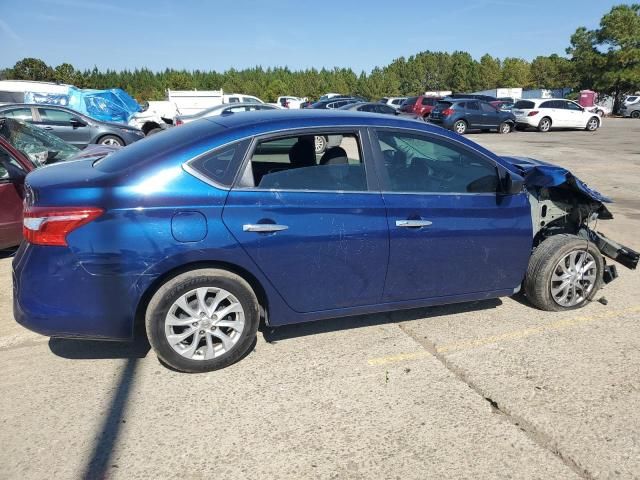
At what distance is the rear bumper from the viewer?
2.86 metres

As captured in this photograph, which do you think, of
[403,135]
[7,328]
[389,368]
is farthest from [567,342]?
[7,328]

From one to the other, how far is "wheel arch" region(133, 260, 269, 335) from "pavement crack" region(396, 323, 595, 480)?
1.25 meters

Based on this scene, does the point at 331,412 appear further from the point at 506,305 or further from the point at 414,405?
the point at 506,305

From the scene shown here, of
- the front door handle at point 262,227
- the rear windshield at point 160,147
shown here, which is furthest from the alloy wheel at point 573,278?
the rear windshield at point 160,147

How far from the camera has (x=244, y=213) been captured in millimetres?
3037

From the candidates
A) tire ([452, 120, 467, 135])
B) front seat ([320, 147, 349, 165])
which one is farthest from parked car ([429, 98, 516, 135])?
front seat ([320, 147, 349, 165])

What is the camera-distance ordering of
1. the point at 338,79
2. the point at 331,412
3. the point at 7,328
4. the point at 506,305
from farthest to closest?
1. the point at 338,79
2. the point at 506,305
3. the point at 7,328
4. the point at 331,412

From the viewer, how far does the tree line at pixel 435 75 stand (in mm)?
41438

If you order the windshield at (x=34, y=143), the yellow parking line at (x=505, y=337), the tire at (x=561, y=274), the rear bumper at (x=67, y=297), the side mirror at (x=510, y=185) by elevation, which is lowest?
the yellow parking line at (x=505, y=337)

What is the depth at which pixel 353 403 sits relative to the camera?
2.90 metres

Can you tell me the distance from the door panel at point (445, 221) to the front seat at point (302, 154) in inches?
17.4

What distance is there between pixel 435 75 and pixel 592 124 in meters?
68.7

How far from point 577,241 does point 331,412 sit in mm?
2614

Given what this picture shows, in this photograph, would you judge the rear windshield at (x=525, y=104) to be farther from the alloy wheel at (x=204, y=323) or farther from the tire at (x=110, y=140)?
the alloy wheel at (x=204, y=323)
